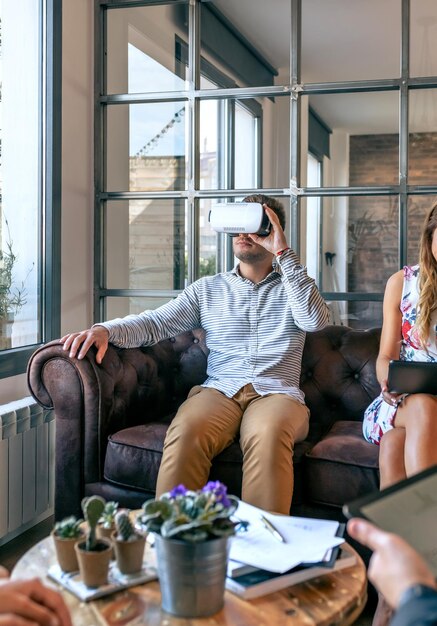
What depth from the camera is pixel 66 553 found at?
1354mm

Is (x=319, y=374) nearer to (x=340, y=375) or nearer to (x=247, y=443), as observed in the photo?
(x=340, y=375)

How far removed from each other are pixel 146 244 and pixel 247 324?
0.89 meters

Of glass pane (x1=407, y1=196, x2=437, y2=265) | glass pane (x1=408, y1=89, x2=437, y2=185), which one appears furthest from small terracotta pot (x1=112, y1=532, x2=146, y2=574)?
glass pane (x1=408, y1=89, x2=437, y2=185)

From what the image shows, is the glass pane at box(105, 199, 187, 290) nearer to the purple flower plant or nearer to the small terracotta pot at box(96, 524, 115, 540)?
the small terracotta pot at box(96, 524, 115, 540)

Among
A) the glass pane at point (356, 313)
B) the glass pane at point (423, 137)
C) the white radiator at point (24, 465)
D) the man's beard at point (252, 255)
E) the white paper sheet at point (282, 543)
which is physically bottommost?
the white radiator at point (24, 465)

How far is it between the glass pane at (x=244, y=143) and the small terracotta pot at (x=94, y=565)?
2083 millimetres

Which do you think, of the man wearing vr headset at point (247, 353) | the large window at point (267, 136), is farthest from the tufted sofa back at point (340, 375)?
the large window at point (267, 136)

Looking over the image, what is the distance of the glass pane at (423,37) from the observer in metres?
2.91

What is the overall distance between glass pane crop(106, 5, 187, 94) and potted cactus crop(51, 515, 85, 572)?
7.74 feet

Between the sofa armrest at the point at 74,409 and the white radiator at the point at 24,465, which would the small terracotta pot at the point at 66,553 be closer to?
the sofa armrest at the point at 74,409

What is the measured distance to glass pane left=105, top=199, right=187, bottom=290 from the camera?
3.30 m

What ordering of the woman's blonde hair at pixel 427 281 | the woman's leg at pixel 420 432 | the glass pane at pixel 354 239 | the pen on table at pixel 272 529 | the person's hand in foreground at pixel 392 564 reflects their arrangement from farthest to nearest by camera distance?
the glass pane at pixel 354 239 → the woman's blonde hair at pixel 427 281 → the woman's leg at pixel 420 432 → the pen on table at pixel 272 529 → the person's hand in foreground at pixel 392 564

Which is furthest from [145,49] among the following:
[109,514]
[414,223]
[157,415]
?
[109,514]

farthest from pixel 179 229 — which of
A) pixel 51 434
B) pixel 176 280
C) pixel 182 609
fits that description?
pixel 182 609
